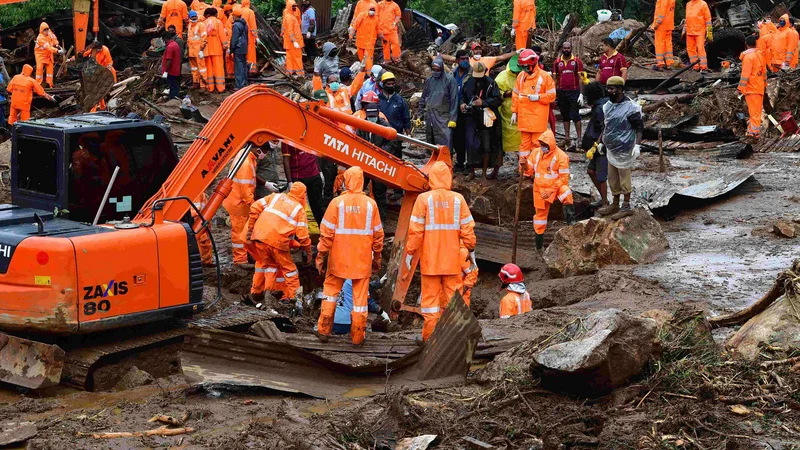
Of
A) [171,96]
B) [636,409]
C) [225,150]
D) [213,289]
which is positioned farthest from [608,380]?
[171,96]

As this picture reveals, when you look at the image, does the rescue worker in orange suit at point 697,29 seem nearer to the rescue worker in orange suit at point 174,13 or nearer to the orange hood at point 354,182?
the rescue worker in orange suit at point 174,13

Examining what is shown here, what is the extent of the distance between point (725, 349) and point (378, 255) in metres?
3.84

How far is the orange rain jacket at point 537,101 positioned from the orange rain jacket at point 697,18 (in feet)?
27.5

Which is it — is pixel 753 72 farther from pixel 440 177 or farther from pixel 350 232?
pixel 350 232

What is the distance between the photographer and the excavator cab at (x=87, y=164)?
31.0ft

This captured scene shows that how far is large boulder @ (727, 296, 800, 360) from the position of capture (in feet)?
26.5

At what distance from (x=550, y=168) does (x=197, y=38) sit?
37.5ft

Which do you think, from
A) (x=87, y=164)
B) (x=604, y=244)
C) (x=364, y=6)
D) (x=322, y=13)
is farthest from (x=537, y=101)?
(x=322, y=13)

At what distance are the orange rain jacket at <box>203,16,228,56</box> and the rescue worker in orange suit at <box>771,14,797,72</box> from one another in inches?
465

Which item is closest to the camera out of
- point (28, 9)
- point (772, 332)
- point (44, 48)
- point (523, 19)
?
point (772, 332)

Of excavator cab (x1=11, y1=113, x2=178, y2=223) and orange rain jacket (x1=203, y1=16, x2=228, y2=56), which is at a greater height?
orange rain jacket (x1=203, y1=16, x2=228, y2=56)

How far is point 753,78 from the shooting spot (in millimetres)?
18750

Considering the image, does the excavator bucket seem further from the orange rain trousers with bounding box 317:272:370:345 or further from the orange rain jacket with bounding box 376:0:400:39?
the orange rain jacket with bounding box 376:0:400:39

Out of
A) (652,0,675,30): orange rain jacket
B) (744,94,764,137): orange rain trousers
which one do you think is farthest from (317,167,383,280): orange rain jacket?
(652,0,675,30): orange rain jacket
